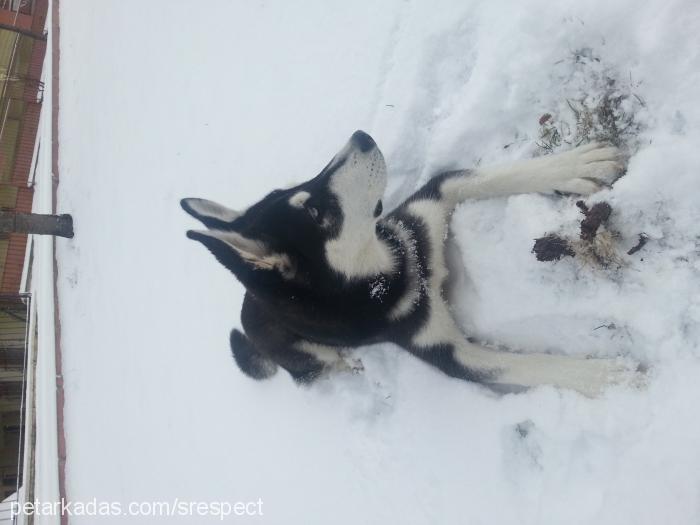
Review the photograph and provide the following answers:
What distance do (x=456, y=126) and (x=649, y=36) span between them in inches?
47.9

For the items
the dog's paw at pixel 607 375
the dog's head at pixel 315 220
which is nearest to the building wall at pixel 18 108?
the dog's head at pixel 315 220

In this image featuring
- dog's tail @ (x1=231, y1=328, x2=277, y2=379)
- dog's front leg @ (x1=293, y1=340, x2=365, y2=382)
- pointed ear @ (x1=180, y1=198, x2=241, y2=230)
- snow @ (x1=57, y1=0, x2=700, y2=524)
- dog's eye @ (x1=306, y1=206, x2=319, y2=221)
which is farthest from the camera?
dog's tail @ (x1=231, y1=328, x2=277, y2=379)

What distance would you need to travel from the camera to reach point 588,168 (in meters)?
2.83

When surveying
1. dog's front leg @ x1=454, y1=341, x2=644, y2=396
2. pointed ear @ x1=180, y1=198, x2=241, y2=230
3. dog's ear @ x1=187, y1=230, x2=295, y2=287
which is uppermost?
pointed ear @ x1=180, y1=198, x2=241, y2=230

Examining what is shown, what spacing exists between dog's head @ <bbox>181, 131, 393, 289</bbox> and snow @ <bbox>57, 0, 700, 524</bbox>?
839 millimetres

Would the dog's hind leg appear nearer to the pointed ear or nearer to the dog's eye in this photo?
the dog's eye

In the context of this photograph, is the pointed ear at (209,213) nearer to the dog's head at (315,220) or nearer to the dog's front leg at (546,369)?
the dog's head at (315,220)

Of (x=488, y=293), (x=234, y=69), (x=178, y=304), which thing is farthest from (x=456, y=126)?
(x=178, y=304)

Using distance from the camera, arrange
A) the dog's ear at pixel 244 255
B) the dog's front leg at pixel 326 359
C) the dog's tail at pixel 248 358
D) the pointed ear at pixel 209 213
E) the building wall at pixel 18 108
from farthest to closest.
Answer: the building wall at pixel 18 108
the dog's tail at pixel 248 358
the dog's front leg at pixel 326 359
the pointed ear at pixel 209 213
the dog's ear at pixel 244 255

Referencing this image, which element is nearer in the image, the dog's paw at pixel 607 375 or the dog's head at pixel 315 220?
the dog's paw at pixel 607 375

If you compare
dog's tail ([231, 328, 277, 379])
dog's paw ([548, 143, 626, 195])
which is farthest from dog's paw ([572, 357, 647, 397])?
dog's tail ([231, 328, 277, 379])

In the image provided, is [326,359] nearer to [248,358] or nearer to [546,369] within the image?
[248,358]

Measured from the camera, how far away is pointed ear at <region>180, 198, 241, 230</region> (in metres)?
2.74

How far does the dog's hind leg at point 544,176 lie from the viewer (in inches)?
111
